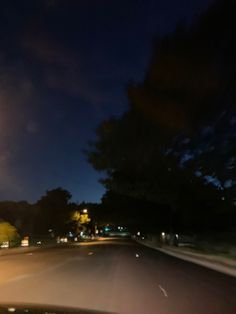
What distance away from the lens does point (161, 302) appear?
16.8 meters

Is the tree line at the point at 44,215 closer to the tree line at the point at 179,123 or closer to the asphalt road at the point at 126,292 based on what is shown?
the tree line at the point at 179,123

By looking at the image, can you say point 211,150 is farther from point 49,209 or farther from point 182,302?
point 49,209

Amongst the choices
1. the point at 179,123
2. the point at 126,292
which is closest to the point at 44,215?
the point at 179,123

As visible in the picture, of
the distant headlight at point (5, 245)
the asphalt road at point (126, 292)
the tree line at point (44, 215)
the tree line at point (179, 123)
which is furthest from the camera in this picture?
the tree line at point (44, 215)

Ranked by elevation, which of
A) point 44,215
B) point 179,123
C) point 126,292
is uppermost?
point 44,215

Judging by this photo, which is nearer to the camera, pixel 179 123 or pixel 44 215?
pixel 179 123

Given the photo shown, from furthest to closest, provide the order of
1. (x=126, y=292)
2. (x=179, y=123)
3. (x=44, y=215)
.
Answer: (x=44, y=215)
(x=179, y=123)
(x=126, y=292)

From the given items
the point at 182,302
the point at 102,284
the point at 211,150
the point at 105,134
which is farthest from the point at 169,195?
the point at 182,302

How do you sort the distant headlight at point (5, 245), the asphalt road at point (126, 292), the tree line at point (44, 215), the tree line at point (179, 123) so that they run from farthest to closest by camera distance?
the tree line at point (44, 215), the distant headlight at point (5, 245), the tree line at point (179, 123), the asphalt road at point (126, 292)

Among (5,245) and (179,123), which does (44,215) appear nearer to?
(5,245)

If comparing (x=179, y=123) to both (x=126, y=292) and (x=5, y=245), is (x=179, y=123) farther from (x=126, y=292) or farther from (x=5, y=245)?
(x=5, y=245)

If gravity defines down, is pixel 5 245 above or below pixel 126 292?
above

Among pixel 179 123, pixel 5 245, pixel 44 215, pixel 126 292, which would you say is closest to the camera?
pixel 126 292

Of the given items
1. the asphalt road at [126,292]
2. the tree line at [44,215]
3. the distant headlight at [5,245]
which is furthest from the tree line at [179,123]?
the tree line at [44,215]
